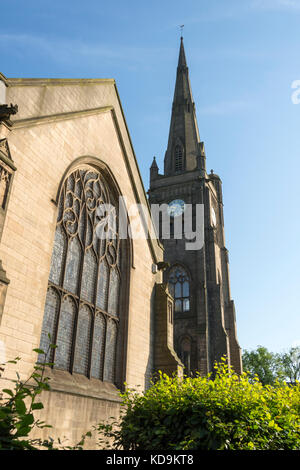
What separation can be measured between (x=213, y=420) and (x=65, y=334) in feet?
19.4

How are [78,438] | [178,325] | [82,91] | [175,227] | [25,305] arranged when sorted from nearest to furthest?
1. [25,305]
2. [78,438]
3. [82,91]
4. [178,325]
5. [175,227]

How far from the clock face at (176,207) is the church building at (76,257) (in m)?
21.3

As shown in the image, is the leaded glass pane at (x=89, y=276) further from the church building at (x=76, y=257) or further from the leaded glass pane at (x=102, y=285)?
the leaded glass pane at (x=102, y=285)

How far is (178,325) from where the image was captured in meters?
32.3

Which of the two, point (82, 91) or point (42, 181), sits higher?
point (82, 91)

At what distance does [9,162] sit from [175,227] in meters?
29.4

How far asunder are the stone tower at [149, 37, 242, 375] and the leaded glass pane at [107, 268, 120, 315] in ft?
60.7

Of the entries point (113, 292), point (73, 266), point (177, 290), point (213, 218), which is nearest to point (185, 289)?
point (177, 290)

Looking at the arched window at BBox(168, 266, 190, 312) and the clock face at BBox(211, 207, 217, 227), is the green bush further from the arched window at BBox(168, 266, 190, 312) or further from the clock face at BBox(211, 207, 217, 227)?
the clock face at BBox(211, 207, 217, 227)

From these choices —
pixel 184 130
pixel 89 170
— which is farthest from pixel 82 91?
pixel 184 130

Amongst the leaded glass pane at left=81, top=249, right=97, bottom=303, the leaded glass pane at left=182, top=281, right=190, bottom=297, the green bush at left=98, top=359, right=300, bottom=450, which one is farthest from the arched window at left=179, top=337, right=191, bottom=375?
the green bush at left=98, top=359, right=300, bottom=450

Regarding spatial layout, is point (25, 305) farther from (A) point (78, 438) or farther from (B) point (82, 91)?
(B) point (82, 91)

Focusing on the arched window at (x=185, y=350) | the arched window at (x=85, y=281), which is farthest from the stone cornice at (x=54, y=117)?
the arched window at (x=185, y=350)

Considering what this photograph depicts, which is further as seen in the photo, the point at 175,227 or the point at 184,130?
the point at 184,130
